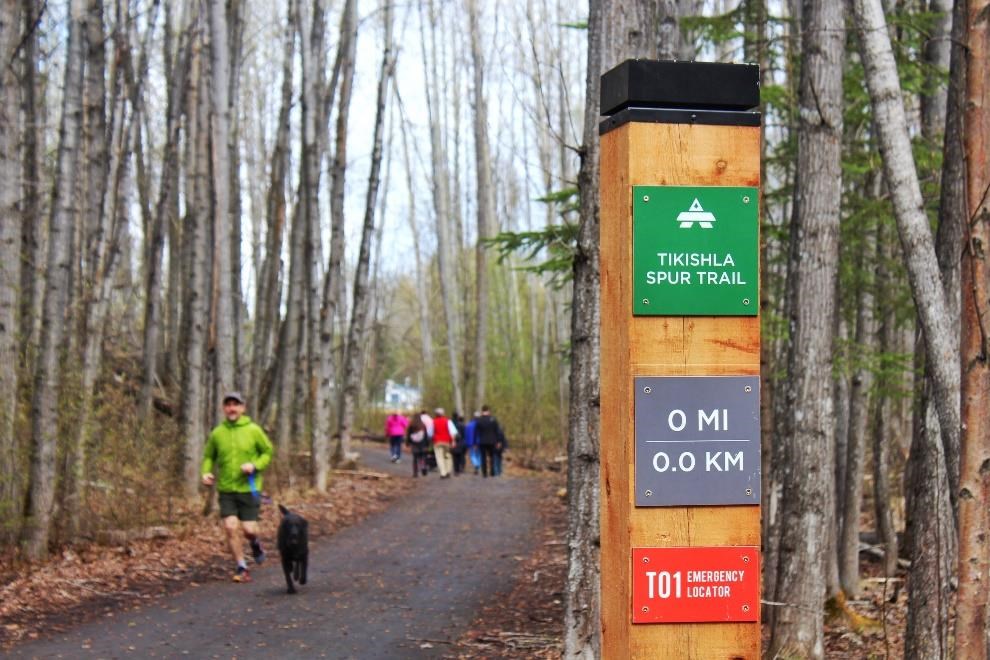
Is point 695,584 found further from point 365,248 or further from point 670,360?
point 365,248

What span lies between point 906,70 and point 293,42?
16.3 metres

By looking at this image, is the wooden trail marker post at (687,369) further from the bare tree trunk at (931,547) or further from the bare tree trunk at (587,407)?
the bare tree trunk at (931,547)

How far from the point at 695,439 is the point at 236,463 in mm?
9340

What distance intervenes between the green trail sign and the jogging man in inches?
359

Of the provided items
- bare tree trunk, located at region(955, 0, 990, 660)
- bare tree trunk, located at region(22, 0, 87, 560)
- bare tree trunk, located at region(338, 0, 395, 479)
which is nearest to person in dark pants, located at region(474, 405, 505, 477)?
bare tree trunk, located at region(338, 0, 395, 479)

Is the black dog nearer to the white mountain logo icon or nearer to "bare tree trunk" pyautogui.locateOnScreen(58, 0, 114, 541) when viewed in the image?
"bare tree trunk" pyautogui.locateOnScreen(58, 0, 114, 541)

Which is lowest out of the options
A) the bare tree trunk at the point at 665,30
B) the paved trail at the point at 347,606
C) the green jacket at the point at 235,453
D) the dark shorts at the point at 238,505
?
the paved trail at the point at 347,606

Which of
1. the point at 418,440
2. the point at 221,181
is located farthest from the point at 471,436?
the point at 221,181

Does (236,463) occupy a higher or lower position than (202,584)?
higher

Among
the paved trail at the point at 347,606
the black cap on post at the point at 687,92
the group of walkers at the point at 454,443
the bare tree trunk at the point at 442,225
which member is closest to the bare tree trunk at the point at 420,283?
the bare tree trunk at the point at 442,225

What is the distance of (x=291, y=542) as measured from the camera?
467 inches

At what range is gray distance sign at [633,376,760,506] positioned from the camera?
373 centimetres

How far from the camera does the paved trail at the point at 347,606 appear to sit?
9.16m

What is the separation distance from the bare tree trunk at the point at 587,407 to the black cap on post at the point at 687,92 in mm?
3633
